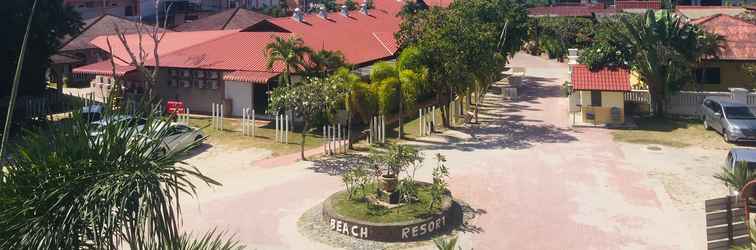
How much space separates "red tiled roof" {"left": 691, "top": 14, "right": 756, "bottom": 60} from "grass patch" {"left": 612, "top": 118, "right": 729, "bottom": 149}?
557cm

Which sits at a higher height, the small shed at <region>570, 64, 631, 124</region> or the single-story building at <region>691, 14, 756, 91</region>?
the single-story building at <region>691, 14, 756, 91</region>

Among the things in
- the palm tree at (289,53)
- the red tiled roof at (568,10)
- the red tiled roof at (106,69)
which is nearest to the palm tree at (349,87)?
the palm tree at (289,53)

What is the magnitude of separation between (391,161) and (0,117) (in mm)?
21493

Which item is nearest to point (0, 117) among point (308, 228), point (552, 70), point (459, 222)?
point (308, 228)

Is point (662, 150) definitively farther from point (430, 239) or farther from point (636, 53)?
point (430, 239)

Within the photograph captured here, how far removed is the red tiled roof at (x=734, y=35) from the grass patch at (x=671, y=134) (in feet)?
18.3

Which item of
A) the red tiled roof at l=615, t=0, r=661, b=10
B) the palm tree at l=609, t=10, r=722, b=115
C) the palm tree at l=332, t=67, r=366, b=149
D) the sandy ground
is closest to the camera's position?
the sandy ground

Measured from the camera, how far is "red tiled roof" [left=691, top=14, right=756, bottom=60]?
117 ft

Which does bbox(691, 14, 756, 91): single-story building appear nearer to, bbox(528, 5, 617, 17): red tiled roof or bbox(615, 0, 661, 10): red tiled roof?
bbox(615, 0, 661, 10): red tiled roof

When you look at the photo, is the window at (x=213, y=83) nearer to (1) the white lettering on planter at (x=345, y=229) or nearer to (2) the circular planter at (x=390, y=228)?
(2) the circular planter at (x=390, y=228)

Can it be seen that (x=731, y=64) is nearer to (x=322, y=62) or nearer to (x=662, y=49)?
(x=662, y=49)

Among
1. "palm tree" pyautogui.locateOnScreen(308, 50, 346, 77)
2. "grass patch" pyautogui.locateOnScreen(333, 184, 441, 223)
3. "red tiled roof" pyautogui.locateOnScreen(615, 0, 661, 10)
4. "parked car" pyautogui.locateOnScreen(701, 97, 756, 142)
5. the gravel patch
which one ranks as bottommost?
the gravel patch

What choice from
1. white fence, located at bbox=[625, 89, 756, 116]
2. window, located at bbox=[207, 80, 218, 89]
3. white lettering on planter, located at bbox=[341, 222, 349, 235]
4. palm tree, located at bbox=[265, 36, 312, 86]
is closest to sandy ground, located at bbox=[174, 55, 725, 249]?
white lettering on planter, located at bbox=[341, 222, 349, 235]

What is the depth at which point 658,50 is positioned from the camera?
32.5 meters
